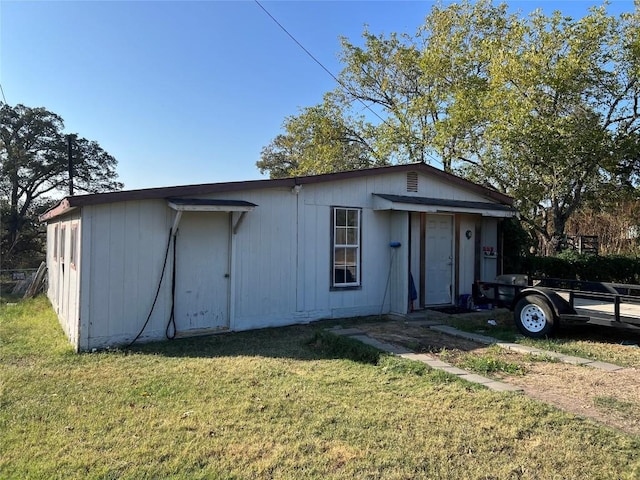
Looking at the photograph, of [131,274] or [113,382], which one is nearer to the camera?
[113,382]

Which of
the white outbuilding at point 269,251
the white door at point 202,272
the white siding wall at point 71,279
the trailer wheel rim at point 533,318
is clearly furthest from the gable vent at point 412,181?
the white siding wall at point 71,279

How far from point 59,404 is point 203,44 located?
8734 mm

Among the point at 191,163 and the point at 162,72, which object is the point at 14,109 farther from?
the point at 162,72

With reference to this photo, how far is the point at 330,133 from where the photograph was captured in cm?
2234

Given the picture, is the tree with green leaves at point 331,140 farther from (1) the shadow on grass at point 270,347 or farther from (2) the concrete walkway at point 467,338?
(1) the shadow on grass at point 270,347

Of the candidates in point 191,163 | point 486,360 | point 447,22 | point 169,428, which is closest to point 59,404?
point 169,428

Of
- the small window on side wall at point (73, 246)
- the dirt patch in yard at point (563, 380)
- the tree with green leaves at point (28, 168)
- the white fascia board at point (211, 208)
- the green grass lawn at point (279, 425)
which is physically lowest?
the green grass lawn at point (279, 425)

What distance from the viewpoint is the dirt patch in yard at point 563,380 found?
370cm

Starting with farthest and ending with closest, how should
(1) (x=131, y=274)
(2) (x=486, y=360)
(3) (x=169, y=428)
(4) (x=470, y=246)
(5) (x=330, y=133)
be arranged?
(5) (x=330, y=133)
(4) (x=470, y=246)
(1) (x=131, y=274)
(2) (x=486, y=360)
(3) (x=169, y=428)

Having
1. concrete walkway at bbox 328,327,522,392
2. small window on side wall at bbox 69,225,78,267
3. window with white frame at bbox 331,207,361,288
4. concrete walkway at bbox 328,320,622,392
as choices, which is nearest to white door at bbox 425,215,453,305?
window with white frame at bbox 331,207,361,288

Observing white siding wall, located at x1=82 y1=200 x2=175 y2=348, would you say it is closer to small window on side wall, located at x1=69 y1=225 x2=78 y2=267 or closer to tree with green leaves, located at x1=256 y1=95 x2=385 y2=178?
small window on side wall, located at x1=69 y1=225 x2=78 y2=267

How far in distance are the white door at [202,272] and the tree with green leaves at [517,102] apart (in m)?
10.8

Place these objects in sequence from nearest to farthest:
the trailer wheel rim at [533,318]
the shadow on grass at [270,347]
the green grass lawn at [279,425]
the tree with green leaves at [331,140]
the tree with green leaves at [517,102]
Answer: the green grass lawn at [279,425]
the shadow on grass at [270,347]
the trailer wheel rim at [533,318]
the tree with green leaves at [517,102]
the tree with green leaves at [331,140]

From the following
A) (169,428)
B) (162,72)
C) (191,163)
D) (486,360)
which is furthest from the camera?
(191,163)
